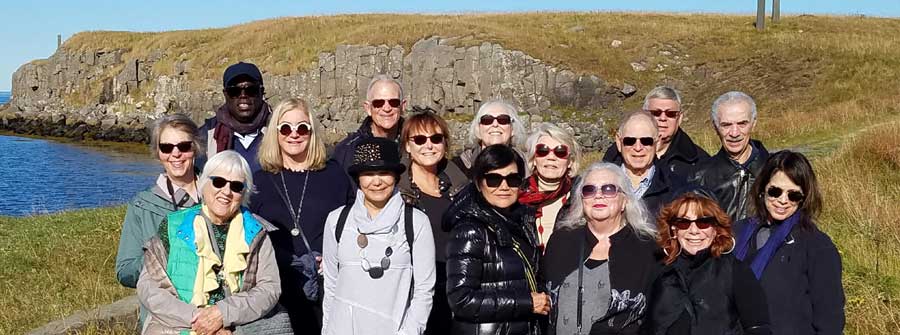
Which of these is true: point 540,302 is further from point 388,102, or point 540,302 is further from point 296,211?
point 388,102

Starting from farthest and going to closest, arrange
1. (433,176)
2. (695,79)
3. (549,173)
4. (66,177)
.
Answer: (66,177) < (695,79) < (433,176) < (549,173)

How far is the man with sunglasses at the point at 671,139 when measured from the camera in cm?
638

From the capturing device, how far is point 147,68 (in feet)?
202

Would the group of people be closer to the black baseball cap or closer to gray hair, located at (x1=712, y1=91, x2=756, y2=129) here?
gray hair, located at (x1=712, y1=91, x2=756, y2=129)

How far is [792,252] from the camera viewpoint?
14.8 feet

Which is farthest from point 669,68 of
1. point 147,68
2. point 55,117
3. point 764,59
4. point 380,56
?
point 55,117

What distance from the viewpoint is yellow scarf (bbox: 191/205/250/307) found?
460 cm

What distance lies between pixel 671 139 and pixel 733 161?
651 millimetres

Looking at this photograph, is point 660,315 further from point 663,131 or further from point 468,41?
point 468,41

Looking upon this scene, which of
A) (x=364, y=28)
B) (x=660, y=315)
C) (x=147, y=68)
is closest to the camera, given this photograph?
(x=660, y=315)

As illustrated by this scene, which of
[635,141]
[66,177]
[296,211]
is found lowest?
[66,177]

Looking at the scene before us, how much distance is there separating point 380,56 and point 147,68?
26.4 metres

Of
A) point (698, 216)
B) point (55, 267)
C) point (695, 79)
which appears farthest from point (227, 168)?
point (695, 79)

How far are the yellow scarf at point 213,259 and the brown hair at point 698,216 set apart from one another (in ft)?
7.40
